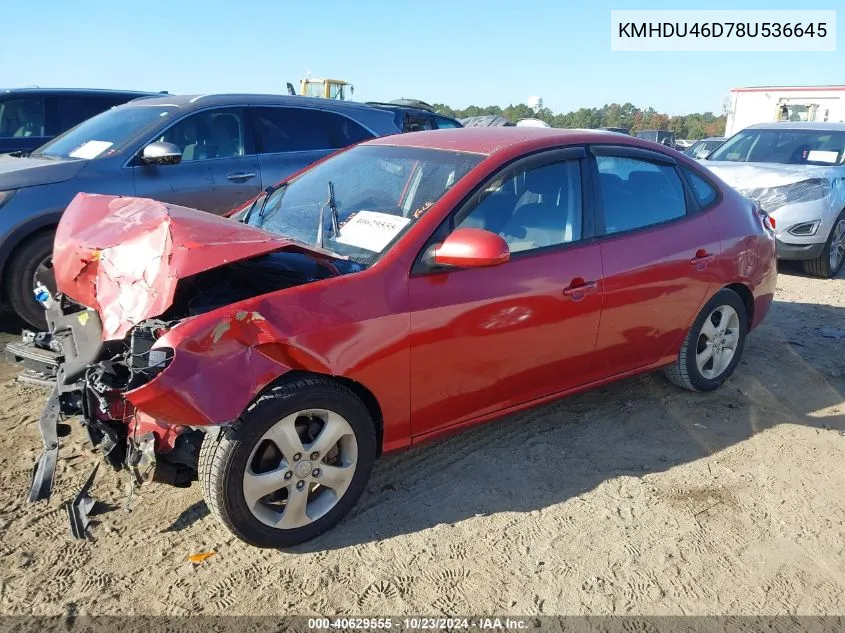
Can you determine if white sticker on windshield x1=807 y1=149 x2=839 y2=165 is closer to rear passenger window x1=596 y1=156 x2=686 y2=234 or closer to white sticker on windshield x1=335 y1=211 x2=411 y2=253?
rear passenger window x1=596 y1=156 x2=686 y2=234

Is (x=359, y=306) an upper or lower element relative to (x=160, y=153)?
lower

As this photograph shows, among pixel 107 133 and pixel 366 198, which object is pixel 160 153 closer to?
pixel 107 133

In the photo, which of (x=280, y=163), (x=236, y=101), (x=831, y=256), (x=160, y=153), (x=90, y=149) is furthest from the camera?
(x=831, y=256)

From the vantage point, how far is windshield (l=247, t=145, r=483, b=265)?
310cm

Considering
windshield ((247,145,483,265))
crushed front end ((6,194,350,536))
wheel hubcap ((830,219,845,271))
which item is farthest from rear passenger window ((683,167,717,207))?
wheel hubcap ((830,219,845,271))

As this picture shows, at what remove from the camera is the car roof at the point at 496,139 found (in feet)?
11.2

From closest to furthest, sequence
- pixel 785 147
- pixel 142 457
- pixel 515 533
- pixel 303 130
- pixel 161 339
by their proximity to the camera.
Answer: pixel 161 339, pixel 142 457, pixel 515 533, pixel 303 130, pixel 785 147

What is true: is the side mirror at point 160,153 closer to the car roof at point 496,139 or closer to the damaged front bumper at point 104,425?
the car roof at point 496,139

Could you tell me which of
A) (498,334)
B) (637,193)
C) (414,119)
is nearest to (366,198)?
(498,334)

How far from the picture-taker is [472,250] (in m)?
2.82

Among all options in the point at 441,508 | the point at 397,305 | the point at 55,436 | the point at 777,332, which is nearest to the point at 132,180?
the point at 55,436

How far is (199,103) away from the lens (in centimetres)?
577

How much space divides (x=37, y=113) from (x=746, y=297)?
7678 mm

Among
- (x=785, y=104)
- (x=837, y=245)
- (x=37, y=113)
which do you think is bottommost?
(x=837, y=245)
